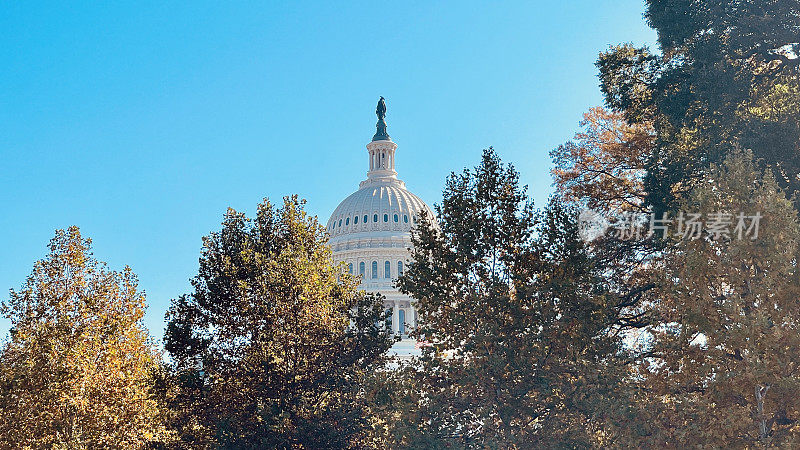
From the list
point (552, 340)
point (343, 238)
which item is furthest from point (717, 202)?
point (343, 238)

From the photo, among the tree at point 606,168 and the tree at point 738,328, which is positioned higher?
the tree at point 606,168

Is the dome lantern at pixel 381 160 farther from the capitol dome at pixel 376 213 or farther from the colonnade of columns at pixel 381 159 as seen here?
the capitol dome at pixel 376 213

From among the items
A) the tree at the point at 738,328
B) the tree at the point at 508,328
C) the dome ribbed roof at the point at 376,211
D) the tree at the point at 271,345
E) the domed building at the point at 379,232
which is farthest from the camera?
the dome ribbed roof at the point at 376,211

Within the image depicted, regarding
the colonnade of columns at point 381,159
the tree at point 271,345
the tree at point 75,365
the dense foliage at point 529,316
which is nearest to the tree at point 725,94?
the dense foliage at point 529,316

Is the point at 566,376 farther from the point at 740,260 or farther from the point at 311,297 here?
the point at 311,297

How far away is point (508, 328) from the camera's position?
22.0 m

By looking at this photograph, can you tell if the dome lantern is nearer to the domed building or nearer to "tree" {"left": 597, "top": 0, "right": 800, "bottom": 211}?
the domed building

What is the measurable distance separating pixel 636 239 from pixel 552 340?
5464mm

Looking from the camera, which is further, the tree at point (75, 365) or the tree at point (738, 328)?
the tree at point (75, 365)

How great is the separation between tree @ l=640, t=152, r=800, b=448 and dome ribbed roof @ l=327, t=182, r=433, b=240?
108m

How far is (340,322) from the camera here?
2655 centimetres

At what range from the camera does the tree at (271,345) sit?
2503 cm

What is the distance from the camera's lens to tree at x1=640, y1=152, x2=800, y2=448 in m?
17.3

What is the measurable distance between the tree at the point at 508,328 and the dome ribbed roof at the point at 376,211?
103 meters
